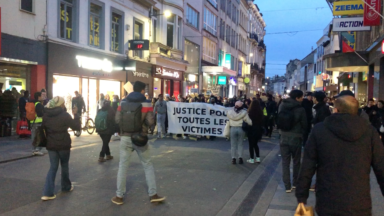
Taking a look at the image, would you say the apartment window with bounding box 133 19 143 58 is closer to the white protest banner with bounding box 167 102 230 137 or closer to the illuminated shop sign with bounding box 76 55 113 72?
the illuminated shop sign with bounding box 76 55 113 72

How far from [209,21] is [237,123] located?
28214 mm

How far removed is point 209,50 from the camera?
36312mm

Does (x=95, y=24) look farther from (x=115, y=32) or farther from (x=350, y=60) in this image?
(x=350, y=60)

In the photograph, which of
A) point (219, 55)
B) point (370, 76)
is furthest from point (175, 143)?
point (219, 55)

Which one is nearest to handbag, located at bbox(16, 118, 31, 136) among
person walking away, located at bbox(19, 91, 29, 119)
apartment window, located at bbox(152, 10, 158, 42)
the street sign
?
person walking away, located at bbox(19, 91, 29, 119)

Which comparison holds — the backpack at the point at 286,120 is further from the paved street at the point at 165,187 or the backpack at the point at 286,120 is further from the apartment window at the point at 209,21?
the apartment window at the point at 209,21

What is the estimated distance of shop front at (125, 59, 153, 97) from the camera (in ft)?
69.4

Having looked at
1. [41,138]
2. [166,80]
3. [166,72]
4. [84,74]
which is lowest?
[41,138]

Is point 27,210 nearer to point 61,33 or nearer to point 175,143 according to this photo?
point 175,143

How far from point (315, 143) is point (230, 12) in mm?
43205

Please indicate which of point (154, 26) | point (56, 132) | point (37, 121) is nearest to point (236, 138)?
point (56, 132)

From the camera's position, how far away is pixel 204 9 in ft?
112

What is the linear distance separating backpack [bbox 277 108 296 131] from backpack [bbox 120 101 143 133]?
2675 mm

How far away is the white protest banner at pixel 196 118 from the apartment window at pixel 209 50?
20675 mm
